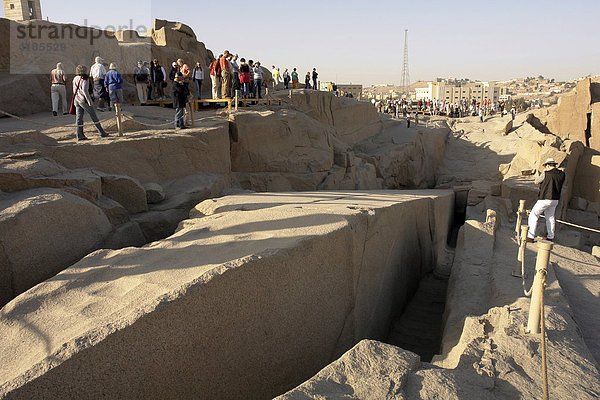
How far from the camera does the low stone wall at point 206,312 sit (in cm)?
234

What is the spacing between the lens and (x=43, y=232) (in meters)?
3.68

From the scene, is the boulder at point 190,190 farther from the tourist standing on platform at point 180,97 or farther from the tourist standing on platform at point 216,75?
the tourist standing on platform at point 216,75

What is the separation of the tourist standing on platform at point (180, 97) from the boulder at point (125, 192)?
2607 mm

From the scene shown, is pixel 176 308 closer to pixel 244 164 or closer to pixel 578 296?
pixel 578 296

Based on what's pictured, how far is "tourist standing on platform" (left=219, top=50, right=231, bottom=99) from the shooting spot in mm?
10070

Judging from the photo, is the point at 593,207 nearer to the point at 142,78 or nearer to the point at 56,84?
the point at 142,78

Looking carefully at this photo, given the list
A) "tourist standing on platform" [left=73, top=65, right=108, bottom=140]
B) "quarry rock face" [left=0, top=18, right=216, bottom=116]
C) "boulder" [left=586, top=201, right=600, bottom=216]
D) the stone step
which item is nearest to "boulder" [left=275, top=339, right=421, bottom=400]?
the stone step

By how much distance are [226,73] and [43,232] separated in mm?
7229

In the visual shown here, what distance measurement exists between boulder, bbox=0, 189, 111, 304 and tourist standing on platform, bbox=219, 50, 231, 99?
21.7 feet

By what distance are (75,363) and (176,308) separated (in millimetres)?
591

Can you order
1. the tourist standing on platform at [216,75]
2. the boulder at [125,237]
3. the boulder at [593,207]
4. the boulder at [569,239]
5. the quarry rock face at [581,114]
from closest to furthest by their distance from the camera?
the boulder at [125,237] → the boulder at [569,239] → the tourist standing on platform at [216,75] → the boulder at [593,207] → the quarry rock face at [581,114]

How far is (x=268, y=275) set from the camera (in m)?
3.14

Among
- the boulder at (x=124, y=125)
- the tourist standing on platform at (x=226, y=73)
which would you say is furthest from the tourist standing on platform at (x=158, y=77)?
the boulder at (x=124, y=125)

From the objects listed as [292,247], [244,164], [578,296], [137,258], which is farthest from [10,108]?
[578,296]
